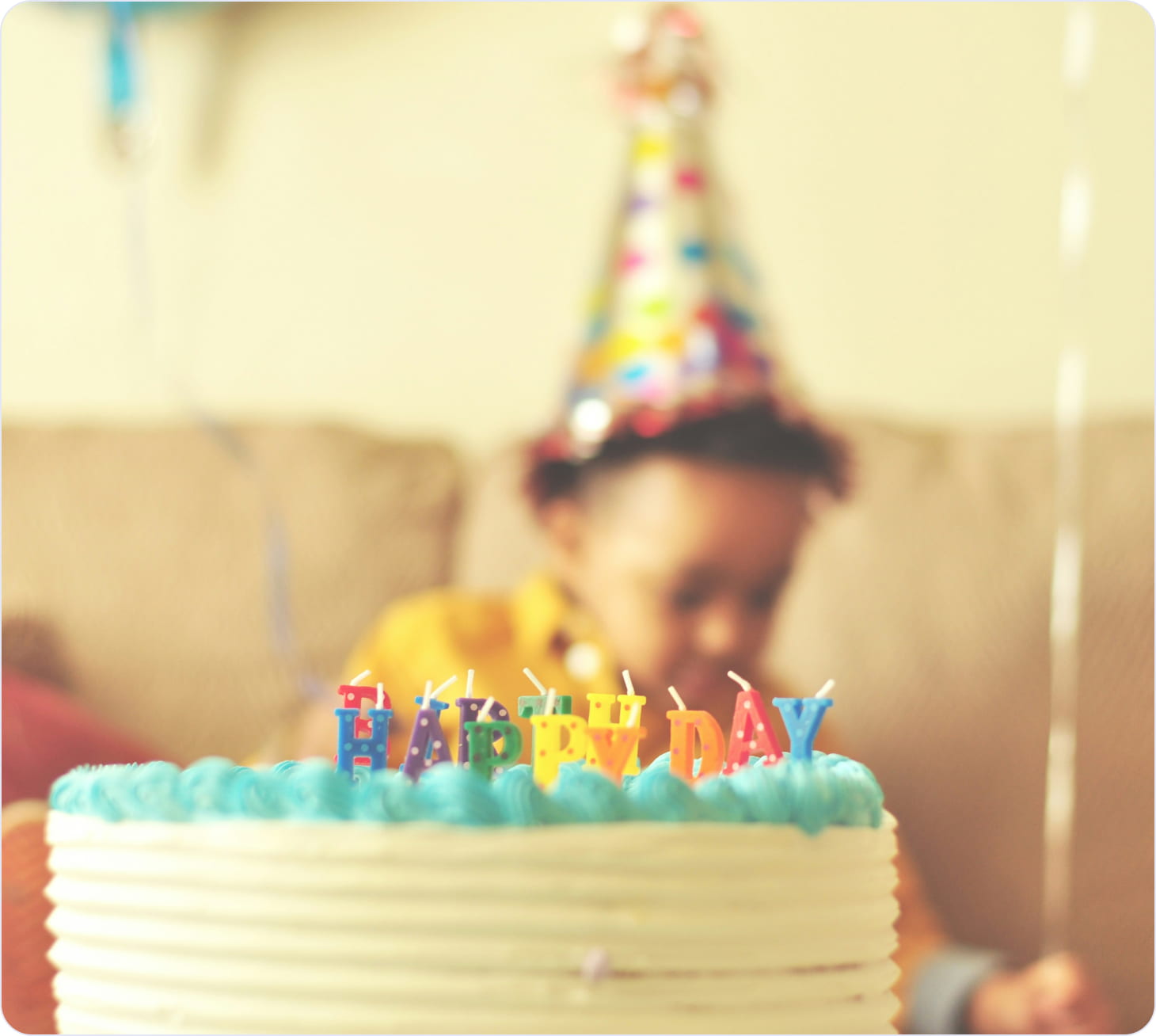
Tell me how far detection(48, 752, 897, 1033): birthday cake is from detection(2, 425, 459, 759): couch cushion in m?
0.67

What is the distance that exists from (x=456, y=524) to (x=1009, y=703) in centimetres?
52

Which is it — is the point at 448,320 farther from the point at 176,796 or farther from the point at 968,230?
the point at 176,796

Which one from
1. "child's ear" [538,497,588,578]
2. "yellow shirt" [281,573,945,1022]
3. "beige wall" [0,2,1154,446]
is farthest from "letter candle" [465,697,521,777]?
"beige wall" [0,2,1154,446]

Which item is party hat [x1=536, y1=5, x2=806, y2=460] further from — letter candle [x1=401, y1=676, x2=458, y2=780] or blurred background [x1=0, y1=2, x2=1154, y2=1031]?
letter candle [x1=401, y1=676, x2=458, y2=780]

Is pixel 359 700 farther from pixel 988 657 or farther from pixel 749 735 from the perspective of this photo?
pixel 988 657

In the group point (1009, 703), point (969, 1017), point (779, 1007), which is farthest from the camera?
point (1009, 703)

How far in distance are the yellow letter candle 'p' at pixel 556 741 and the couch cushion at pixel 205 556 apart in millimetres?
656

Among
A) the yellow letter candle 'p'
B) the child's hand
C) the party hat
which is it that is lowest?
the child's hand

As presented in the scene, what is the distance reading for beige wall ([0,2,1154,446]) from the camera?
133 cm

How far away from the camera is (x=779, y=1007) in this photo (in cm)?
40

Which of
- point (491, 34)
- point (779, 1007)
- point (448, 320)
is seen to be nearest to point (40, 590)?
point (448, 320)

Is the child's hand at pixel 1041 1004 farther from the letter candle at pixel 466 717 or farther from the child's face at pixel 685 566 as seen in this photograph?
the letter candle at pixel 466 717

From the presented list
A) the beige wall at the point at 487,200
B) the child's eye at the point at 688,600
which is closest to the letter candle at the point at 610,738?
the child's eye at the point at 688,600

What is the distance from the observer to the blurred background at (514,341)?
3.60ft
